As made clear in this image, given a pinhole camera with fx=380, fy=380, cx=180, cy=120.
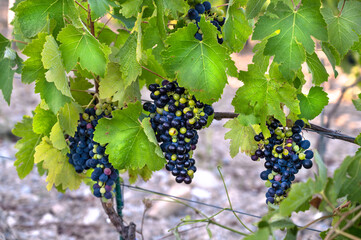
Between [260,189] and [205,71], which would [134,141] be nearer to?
[205,71]

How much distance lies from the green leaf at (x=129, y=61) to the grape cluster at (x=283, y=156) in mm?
407

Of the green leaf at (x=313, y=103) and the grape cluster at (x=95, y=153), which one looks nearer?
the green leaf at (x=313, y=103)

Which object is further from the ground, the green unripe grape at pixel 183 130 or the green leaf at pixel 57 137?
the green unripe grape at pixel 183 130

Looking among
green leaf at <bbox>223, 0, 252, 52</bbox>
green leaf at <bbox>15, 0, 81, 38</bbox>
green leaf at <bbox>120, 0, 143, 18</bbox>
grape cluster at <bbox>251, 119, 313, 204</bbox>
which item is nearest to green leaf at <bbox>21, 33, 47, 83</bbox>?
green leaf at <bbox>15, 0, 81, 38</bbox>

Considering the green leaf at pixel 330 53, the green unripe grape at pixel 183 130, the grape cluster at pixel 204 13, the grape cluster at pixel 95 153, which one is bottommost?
the grape cluster at pixel 95 153

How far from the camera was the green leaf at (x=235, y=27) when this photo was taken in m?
1.05

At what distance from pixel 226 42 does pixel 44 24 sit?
511 mm

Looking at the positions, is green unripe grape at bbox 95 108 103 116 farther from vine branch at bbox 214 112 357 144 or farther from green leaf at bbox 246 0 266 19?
green leaf at bbox 246 0 266 19

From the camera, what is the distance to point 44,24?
106 centimetres

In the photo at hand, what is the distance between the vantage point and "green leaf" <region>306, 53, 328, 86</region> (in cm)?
105

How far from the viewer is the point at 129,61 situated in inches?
42.3

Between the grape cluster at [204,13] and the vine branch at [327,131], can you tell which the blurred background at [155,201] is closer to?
the vine branch at [327,131]

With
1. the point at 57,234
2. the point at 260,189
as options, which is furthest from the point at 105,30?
the point at 260,189

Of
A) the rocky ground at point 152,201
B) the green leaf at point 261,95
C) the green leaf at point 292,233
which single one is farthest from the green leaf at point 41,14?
the rocky ground at point 152,201
